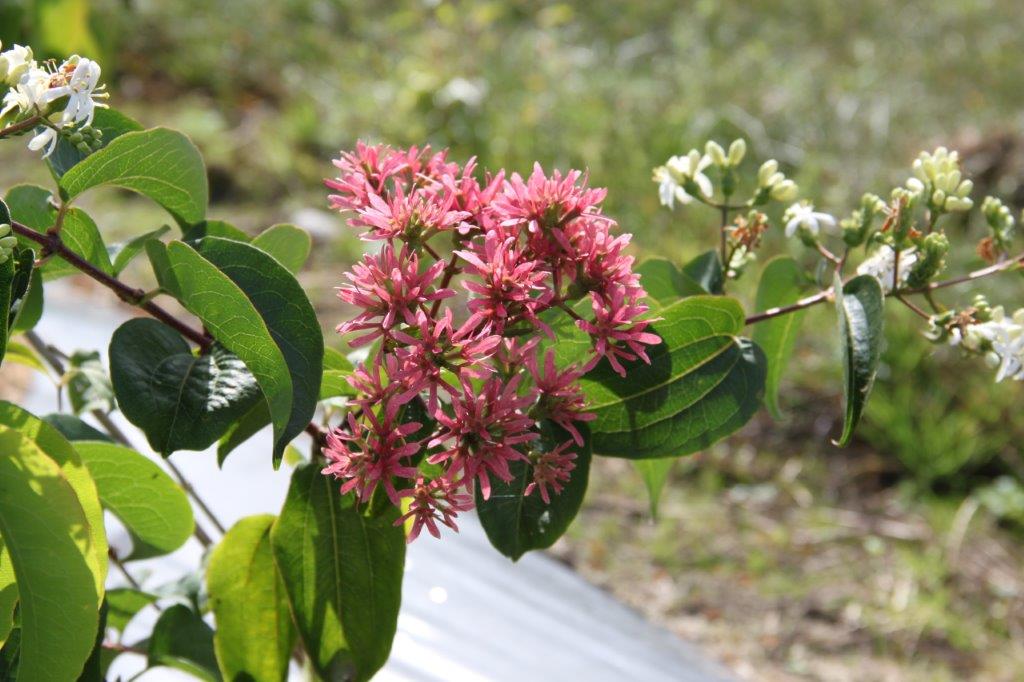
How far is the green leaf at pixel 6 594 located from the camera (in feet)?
1.78

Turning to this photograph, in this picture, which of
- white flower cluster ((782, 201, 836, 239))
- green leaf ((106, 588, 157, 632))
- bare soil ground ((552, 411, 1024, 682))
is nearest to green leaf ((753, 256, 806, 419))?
white flower cluster ((782, 201, 836, 239))

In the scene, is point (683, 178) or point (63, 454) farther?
point (683, 178)

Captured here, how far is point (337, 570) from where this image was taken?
2.03 feet

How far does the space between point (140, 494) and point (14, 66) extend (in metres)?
0.29

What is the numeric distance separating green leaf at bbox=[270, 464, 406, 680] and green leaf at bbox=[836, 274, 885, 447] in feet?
0.82

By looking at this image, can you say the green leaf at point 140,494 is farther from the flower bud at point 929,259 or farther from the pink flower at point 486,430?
the flower bud at point 929,259

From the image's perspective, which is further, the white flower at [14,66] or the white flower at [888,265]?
the white flower at [888,265]

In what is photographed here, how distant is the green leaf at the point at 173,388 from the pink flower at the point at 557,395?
144 millimetres

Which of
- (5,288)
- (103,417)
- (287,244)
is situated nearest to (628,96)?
(103,417)

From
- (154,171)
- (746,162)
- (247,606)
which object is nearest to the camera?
(154,171)

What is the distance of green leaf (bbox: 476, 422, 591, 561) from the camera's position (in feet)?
1.86

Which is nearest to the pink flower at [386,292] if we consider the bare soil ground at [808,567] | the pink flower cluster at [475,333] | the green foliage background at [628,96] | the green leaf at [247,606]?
the pink flower cluster at [475,333]

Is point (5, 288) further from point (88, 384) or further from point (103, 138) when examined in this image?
point (88, 384)

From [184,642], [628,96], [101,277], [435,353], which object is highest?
[628,96]
